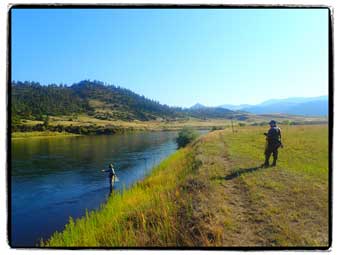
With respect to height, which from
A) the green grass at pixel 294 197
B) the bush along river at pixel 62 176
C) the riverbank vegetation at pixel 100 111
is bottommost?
the bush along river at pixel 62 176

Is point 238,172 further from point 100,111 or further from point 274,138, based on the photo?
point 100,111

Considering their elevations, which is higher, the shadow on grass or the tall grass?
the shadow on grass

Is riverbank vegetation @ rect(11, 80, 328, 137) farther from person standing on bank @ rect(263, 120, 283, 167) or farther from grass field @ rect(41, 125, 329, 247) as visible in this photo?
grass field @ rect(41, 125, 329, 247)

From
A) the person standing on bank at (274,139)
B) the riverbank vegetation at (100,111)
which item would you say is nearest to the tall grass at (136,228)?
the person standing on bank at (274,139)

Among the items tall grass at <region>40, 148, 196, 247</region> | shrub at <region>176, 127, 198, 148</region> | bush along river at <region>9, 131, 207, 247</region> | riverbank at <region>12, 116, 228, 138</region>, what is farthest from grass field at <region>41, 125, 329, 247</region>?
shrub at <region>176, 127, 198, 148</region>

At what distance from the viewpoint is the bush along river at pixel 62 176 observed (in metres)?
8.42

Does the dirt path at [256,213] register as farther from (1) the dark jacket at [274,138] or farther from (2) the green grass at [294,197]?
(1) the dark jacket at [274,138]

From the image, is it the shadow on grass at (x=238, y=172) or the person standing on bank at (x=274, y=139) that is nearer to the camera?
the shadow on grass at (x=238, y=172)

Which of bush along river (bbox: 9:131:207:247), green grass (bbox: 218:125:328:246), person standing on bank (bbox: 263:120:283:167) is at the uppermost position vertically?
person standing on bank (bbox: 263:120:283:167)

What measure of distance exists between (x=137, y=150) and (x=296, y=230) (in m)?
16.2

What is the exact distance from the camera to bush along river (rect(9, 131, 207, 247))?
8422mm

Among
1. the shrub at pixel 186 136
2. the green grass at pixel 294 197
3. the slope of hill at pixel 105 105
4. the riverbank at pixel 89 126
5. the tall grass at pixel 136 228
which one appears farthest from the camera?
the shrub at pixel 186 136

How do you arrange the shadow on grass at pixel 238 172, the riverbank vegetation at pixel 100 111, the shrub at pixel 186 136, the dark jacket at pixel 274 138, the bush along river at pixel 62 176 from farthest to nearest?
the shrub at pixel 186 136, the riverbank vegetation at pixel 100 111, the bush along river at pixel 62 176, the dark jacket at pixel 274 138, the shadow on grass at pixel 238 172

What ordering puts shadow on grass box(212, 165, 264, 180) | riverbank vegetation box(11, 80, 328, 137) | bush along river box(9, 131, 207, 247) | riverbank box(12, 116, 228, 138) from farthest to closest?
riverbank box(12, 116, 228, 138)
riverbank vegetation box(11, 80, 328, 137)
bush along river box(9, 131, 207, 247)
shadow on grass box(212, 165, 264, 180)
